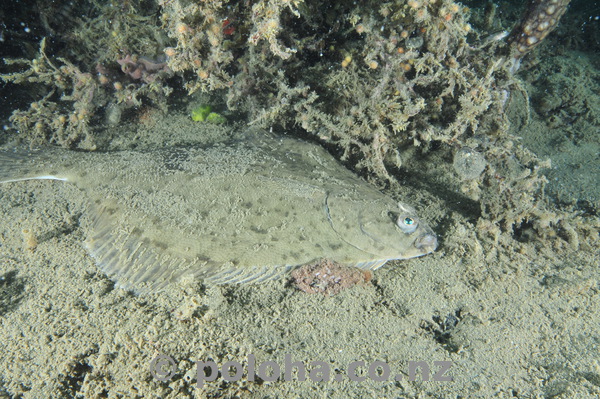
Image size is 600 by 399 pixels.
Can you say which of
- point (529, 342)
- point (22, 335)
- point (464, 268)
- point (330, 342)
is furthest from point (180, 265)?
point (529, 342)

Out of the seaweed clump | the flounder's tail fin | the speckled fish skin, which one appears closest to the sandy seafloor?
the speckled fish skin

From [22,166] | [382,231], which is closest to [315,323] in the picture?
[382,231]

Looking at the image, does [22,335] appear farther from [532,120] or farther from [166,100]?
[532,120]

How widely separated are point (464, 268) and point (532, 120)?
4.53 m

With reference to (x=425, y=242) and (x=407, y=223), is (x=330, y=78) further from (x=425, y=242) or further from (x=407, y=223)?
(x=425, y=242)

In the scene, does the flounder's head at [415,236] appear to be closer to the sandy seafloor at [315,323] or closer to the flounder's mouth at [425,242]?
the flounder's mouth at [425,242]

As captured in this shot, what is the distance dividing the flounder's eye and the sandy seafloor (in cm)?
45

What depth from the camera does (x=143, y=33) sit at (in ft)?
16.3

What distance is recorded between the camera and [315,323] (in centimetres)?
307

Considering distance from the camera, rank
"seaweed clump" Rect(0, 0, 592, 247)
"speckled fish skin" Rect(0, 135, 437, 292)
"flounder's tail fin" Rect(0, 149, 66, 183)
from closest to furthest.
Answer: "speckled fish skin" Rect(0, 135, 437, 292) → "seaweed clump" Rect(0, 0, 592, 247) → "flounder's tail fin" Rect(0, 149, 66, 183)

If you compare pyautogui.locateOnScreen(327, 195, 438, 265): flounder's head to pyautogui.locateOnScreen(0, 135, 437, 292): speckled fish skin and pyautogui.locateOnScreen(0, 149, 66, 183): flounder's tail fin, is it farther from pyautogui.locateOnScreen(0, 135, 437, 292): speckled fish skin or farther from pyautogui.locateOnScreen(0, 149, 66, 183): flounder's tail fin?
pyautogui.locateOnScreen(0, 149, 66, 183): flounder's tail fin

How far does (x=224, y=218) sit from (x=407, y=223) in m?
2.15

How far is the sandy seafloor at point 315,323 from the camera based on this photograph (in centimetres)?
252

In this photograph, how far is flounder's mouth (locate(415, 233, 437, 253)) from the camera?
3.52 metres
